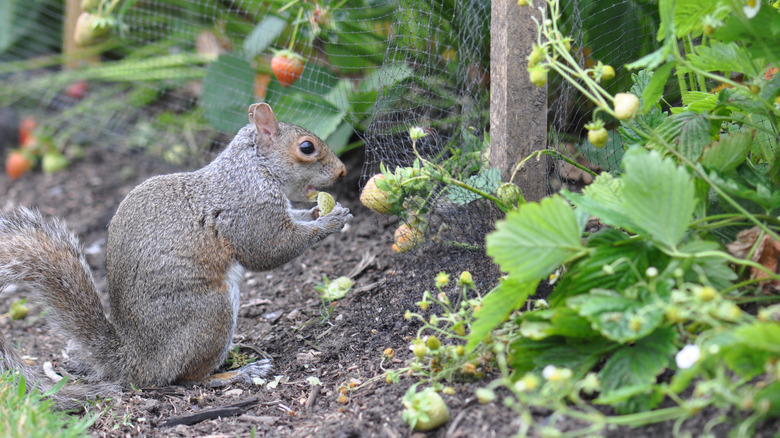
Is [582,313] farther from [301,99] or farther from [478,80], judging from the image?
[301,99]

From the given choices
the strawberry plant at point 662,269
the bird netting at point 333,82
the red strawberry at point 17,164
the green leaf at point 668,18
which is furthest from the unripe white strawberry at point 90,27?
the green leaf at point 668,18

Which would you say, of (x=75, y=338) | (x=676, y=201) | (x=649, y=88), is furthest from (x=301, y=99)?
(x=676, y=201)

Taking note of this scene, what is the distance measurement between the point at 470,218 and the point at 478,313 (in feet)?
2.79

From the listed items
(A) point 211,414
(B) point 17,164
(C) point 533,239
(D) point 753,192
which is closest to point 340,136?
(A) point 211,414

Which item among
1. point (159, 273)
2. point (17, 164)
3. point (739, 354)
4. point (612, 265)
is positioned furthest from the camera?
point (17, 164)

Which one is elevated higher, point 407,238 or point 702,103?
point 702,103

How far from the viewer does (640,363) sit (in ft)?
5.29

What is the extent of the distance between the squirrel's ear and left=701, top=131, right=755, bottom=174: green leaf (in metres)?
1.74

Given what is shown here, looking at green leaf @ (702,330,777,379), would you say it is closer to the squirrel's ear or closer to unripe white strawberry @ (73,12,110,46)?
the squirrel's ear

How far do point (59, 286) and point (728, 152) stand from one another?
232cm

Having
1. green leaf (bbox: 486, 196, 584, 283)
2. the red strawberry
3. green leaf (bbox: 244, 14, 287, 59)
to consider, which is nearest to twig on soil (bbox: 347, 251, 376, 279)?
green leaf (bbox: 244, 14, 287, 59)

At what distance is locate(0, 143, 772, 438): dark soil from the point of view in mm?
1999

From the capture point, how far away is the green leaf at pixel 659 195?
5.18 feet

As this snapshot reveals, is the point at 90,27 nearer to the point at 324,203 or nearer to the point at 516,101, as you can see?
the point at 324,203
